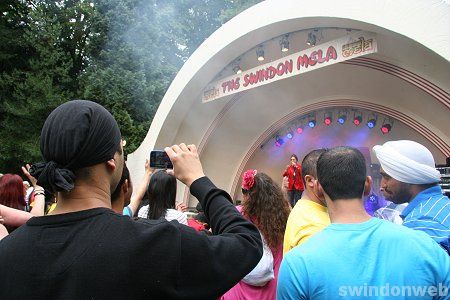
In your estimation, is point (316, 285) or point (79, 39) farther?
point (79, 39)

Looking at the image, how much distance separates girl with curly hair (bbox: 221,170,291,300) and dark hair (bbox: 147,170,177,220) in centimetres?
69

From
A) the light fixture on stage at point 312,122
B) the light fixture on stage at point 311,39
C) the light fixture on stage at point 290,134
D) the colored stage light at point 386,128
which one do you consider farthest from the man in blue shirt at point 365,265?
the light fixture on stage at point 290,134

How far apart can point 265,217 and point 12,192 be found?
2136 mm

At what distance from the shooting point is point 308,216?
2.37 metres

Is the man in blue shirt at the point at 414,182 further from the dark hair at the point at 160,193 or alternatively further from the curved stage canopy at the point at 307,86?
the curved stage canopy at the point at 307,86

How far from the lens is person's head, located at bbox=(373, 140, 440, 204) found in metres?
2.46

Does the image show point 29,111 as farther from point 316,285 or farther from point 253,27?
point 316,285

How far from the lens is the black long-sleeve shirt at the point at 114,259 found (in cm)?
109

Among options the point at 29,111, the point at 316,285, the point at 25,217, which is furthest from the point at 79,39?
the point at 316,285

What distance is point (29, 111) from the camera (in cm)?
1719

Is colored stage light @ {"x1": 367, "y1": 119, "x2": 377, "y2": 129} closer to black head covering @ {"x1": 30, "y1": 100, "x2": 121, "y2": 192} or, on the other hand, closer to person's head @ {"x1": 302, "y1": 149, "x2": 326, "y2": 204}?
person's head @ {"x1": 302, "y1": 149, "x2": 326, "y2": 204}

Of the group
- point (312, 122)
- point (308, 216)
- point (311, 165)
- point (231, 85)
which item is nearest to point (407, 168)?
point (311, 165)

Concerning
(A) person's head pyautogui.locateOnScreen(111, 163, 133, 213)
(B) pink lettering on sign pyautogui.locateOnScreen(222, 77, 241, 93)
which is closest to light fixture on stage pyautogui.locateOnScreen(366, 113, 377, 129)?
(B) pink lettering on sign pyautogui.locateOnScreen(222, 77, 241, 93)

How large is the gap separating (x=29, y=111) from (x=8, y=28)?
465 cm
